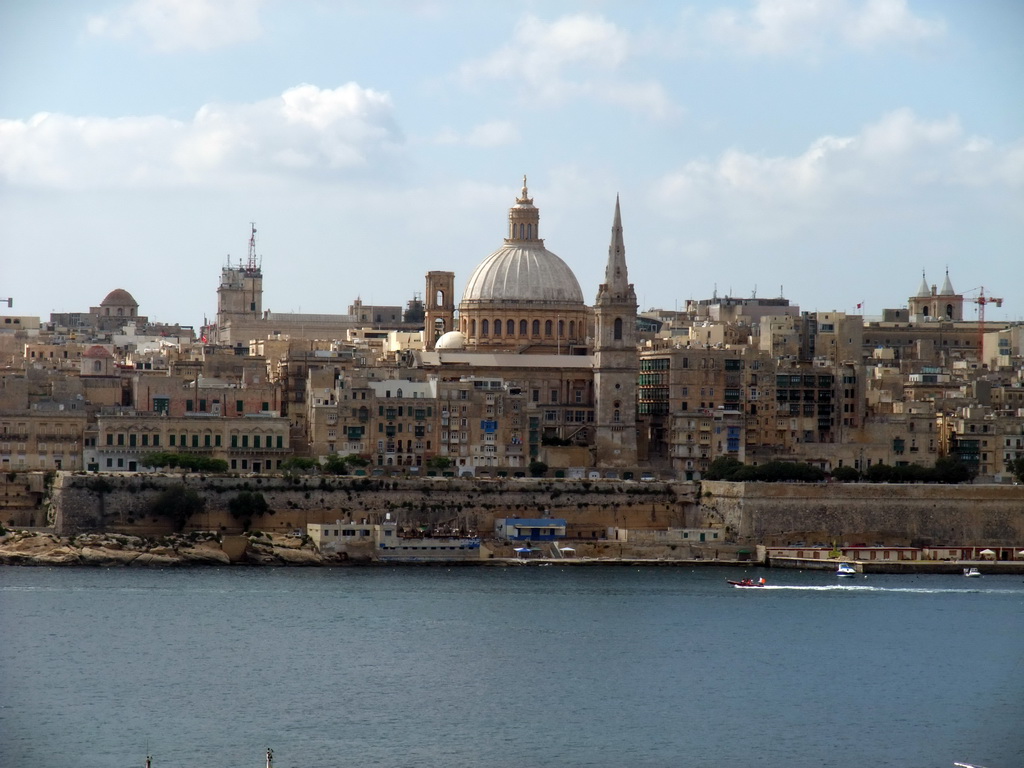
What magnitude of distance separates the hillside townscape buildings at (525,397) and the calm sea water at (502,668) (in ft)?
29.0

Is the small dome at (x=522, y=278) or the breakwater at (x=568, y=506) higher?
the small dome at (x=522, y=278)

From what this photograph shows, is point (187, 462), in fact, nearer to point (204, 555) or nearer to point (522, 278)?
point (204, 555)

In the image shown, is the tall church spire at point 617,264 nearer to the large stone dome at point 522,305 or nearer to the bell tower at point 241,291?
the large stone dome at point 522,305

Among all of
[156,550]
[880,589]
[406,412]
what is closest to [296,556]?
[156,550]

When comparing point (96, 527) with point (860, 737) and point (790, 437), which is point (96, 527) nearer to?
point (790, 437)

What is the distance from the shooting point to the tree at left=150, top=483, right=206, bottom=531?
70562 mm

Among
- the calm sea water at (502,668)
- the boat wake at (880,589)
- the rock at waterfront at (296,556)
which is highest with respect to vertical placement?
the rock at waterfront at (296,556)

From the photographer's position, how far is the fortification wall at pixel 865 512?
73.9 meters

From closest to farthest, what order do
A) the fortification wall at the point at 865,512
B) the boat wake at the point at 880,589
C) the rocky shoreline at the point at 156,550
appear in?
the boat wake at the point at 880,589 < the rocky shoreline at the point at 156,550 < the fortification wall at the point at 865,512

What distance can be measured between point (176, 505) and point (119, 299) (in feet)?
215

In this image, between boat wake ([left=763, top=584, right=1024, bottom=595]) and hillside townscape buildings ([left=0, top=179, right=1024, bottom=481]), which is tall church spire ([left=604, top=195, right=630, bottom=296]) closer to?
hillside townscape buildings ([left=0, top=179, right=1024, bottom=481])

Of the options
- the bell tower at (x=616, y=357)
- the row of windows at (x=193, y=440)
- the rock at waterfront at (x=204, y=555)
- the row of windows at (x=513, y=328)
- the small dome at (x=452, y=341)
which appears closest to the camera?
the rock at waterfront at (x=204, y=555)

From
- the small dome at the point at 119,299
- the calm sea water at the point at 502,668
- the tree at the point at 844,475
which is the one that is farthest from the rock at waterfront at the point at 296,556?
the small dome at the point at 119,299

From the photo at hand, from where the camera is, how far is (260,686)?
49750mm
